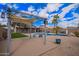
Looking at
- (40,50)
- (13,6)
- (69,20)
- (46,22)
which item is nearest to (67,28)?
(69,20)

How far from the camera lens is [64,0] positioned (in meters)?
2.23

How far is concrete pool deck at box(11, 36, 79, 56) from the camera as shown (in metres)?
2.23

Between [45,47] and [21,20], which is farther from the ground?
[21,20]

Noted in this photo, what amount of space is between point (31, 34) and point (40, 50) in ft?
0.71

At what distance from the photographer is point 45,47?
2.25 metres

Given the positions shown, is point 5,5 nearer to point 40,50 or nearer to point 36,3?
point 36,3

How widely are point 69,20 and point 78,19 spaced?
106mm

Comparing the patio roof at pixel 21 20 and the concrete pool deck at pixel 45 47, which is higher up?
the patio roof at pixel 21 20

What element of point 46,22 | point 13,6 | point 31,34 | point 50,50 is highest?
point 13,6

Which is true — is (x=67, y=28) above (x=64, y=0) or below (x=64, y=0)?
below

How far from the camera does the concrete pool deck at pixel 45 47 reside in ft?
7.31

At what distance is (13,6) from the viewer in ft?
7.26

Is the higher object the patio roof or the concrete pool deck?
the patio roof

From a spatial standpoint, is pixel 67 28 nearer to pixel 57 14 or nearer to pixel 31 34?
pixel 57 14
